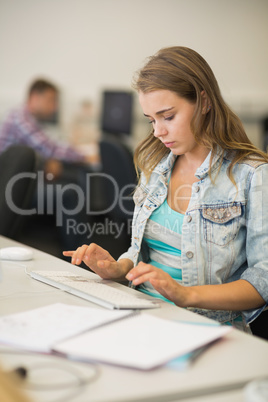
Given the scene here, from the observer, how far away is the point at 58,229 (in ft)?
13.4

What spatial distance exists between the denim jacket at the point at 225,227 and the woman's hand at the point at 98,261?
0.18m

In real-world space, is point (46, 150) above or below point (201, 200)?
below

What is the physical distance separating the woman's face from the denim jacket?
0.34 ft

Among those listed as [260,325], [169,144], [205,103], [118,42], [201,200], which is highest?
[118,42]

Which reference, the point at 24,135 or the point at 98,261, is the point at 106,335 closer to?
the point at 98,261

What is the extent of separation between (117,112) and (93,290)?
4.27 m

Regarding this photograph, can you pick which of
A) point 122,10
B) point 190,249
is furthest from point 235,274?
point 122,10

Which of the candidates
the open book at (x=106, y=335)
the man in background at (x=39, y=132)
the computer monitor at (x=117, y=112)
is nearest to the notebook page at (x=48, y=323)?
the open book at (x=106, y=335)

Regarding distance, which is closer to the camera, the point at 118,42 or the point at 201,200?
the point at 201,200

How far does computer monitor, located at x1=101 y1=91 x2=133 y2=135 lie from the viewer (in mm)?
5203

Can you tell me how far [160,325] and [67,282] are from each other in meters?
0.34

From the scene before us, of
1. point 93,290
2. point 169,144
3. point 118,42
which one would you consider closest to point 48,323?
point 93,290

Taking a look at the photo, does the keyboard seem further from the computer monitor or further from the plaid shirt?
the computer monitor

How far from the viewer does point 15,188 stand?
77.8 inches
